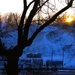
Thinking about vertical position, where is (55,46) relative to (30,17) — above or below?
below

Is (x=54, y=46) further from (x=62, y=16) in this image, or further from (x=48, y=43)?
(x=62, y=16)

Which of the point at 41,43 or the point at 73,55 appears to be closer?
the point at 73,55

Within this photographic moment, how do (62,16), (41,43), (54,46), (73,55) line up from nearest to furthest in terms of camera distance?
(62,16)
(73,55)
(54,46)
(41,43)

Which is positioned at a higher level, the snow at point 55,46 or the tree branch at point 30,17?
the tree branch at point 30,17

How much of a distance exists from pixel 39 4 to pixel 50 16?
485mm

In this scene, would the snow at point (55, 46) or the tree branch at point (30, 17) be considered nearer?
the tree branch at point (30, 17)

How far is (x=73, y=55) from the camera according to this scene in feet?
159

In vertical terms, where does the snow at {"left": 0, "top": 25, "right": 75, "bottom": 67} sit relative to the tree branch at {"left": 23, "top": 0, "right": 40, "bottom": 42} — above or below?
below

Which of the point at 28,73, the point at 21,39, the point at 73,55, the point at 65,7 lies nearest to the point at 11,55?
the point at 21,39

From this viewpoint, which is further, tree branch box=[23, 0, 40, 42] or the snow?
the snow

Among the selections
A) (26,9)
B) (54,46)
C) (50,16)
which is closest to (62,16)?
(50,16)

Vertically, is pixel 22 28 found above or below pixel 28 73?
above

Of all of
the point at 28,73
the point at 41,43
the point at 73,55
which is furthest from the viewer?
the point at 41,43

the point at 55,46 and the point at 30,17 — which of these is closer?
the point at 30,17
